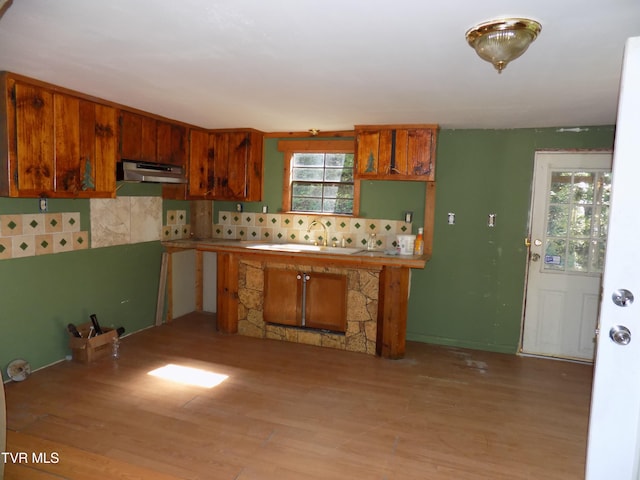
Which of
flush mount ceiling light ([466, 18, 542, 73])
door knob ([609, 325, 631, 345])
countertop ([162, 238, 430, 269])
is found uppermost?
flush mount ceiling light ([466, 18, 542, 73])

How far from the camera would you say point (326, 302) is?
439 centimetres

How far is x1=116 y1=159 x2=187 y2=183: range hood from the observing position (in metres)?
3.86

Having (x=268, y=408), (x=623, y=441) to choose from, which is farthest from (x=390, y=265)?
(x=623, y=441)

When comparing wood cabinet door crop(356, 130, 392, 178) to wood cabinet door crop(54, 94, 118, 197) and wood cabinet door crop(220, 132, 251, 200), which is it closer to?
wood cabinet door crop(220, 132, 251, 200)

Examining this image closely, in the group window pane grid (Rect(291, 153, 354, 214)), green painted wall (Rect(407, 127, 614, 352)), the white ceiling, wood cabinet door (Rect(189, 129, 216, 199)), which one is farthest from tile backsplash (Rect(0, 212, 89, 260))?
green painted wall (Rect(407, 127, 614, 352))

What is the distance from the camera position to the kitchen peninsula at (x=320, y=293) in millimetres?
4145

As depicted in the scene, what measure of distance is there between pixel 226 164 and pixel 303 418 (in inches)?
123

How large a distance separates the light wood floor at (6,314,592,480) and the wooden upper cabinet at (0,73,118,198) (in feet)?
5.01

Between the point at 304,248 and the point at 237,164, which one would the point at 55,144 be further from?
the point at 304,248

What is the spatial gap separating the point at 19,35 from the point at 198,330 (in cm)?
333

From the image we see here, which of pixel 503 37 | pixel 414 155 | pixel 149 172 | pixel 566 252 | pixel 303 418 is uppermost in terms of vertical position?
pixel 503 37

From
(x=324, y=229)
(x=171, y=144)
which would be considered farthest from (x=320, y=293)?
(x=171, y=144)

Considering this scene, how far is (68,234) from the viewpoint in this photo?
3.85 meters

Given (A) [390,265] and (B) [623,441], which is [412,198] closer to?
(A) [390,265]
